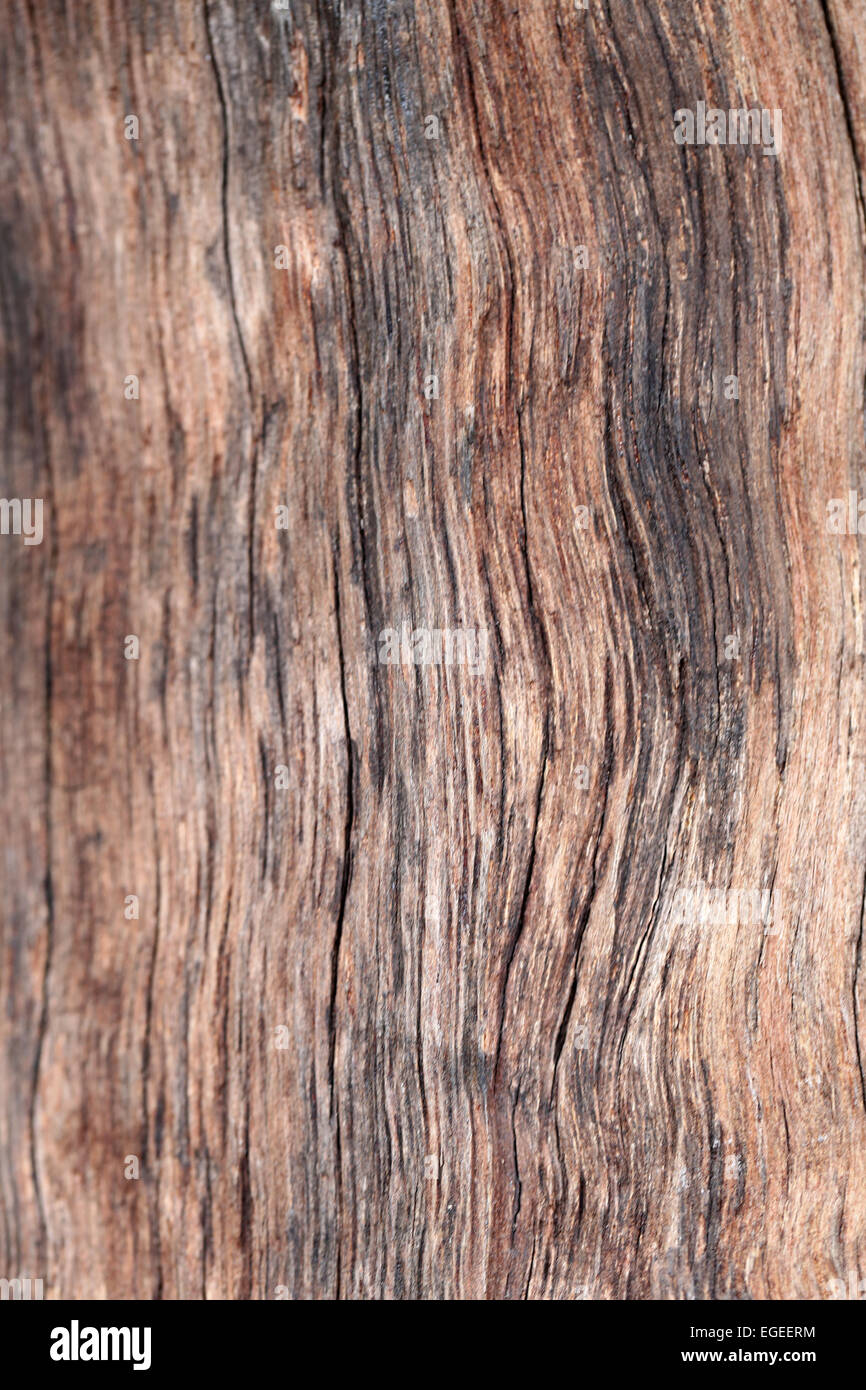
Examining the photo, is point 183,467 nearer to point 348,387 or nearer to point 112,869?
point 348,387

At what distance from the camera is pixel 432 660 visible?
1.55m

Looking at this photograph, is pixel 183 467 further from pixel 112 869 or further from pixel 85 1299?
pixel 85 1299

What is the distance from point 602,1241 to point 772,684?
1105 mm

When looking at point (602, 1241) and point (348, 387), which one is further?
point (602, 1241)

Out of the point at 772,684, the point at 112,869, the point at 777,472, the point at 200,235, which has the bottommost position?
the point at 112,869

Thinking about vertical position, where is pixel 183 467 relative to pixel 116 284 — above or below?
below

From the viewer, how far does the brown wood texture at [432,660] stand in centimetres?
145

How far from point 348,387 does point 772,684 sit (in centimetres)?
95

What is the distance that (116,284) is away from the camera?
1.44 meters

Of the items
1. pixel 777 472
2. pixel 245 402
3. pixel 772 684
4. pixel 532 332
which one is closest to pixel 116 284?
pixel 245 402

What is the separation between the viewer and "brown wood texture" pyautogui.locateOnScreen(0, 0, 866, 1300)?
1.45m
